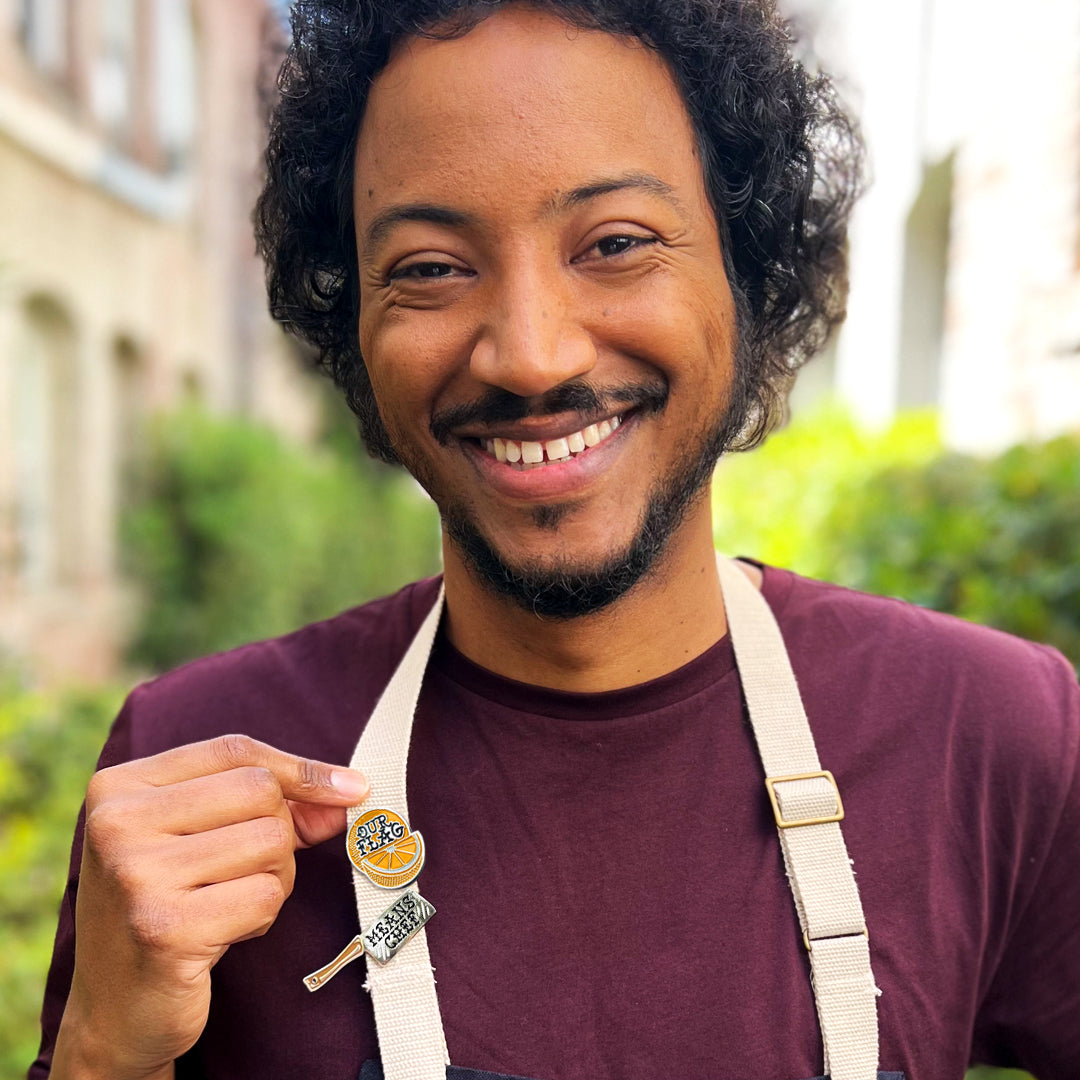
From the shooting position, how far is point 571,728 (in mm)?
1644

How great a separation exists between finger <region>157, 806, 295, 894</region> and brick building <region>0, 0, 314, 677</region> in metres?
4.83

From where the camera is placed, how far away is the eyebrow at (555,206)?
61.1 inches

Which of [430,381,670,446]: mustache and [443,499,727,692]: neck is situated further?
[443,499,727,692]: neck

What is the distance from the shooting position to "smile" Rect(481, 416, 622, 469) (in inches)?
62.6

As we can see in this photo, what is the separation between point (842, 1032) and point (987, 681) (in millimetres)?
544

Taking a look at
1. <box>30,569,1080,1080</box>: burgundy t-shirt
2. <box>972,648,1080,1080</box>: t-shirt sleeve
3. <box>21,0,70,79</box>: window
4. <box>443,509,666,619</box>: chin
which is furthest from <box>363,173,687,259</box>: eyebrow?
<box>21,0,70,79</box>: window

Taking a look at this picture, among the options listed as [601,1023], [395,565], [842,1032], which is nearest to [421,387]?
[601,1023]

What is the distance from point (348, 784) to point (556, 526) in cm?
42

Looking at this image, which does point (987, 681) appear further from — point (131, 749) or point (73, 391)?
point (73, 391)

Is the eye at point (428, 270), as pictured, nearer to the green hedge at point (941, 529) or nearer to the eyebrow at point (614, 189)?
the eyebrow at point (614, 189)

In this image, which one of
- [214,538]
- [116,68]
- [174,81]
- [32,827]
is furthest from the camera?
[174,81]

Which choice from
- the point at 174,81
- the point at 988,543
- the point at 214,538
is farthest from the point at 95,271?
the point at 988,543

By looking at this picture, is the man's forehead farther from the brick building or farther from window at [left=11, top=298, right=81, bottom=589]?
window at [left=11, top=298, right=81, bottom=589]

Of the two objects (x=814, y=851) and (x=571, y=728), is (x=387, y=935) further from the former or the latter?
(x=814, y=851)
